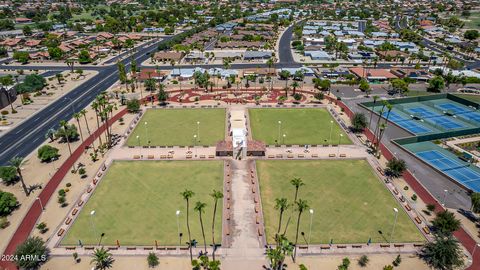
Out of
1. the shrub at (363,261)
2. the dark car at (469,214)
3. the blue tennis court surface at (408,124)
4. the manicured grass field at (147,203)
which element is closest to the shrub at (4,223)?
the manicured grass field at (147,203)

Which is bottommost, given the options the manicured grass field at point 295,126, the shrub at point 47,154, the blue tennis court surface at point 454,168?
the blue tennis court surface at point 454,168

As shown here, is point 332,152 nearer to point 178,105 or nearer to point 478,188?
point 478,188

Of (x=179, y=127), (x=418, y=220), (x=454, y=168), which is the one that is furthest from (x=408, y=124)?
(x=179, y=127)

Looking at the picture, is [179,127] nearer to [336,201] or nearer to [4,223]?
[4,223]

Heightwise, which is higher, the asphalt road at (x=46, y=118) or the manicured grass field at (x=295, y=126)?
the asphalt road at (x=46, y=118)

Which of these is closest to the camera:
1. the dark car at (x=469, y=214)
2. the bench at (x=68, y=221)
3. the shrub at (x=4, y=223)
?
the shrub at (x=4, y=223)

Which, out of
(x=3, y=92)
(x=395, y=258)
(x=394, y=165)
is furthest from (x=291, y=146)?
(x=3, y=92)

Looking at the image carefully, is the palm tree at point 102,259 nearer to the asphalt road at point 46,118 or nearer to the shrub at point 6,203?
the shrub at point 6,203
